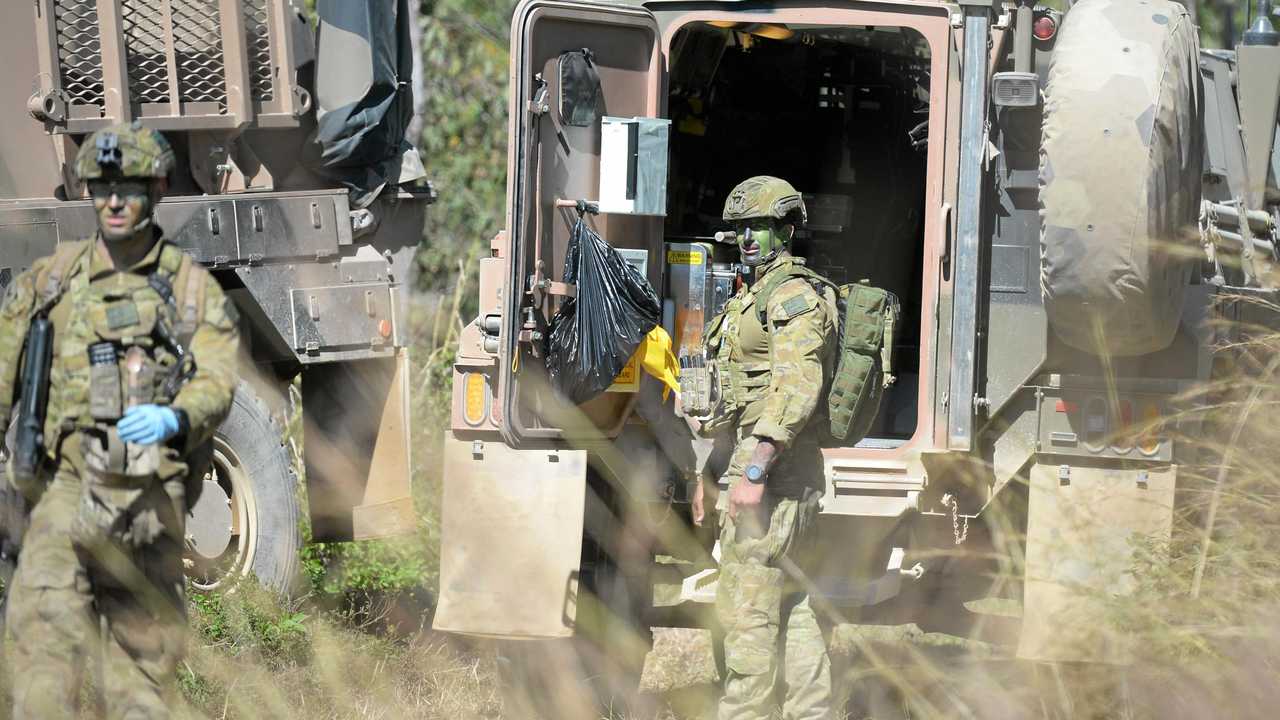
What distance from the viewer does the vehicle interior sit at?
7.52m

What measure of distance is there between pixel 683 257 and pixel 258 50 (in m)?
1.85

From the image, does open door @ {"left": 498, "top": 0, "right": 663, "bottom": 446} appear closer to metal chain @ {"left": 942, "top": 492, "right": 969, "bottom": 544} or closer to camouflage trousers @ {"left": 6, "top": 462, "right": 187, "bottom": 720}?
metal chain @ {"left": 942, "top": 492, "right": 969, "bottom": 544}

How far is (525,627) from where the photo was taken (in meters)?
5.72

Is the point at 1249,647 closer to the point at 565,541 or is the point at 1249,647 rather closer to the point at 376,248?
the point at 565,541

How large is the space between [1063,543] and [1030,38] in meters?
1.74

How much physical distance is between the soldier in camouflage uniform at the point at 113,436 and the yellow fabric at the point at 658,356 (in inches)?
61.6

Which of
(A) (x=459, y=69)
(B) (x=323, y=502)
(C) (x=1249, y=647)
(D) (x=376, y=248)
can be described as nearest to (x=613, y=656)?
(B) (x=323, y=502)

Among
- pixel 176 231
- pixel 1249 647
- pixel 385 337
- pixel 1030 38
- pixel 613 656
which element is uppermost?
pixel 1030 38

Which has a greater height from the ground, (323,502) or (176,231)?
(176,231)

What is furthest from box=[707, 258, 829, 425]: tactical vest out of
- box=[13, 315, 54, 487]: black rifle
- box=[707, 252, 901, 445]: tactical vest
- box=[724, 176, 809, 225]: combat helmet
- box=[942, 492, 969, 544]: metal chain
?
box=[13, 315, 54, 487]: black rifle

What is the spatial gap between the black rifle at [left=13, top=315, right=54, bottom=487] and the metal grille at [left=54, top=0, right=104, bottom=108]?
1959 millimetres

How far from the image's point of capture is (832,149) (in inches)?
314

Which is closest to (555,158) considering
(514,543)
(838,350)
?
(838,350)

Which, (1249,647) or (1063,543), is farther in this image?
(1063,543)
